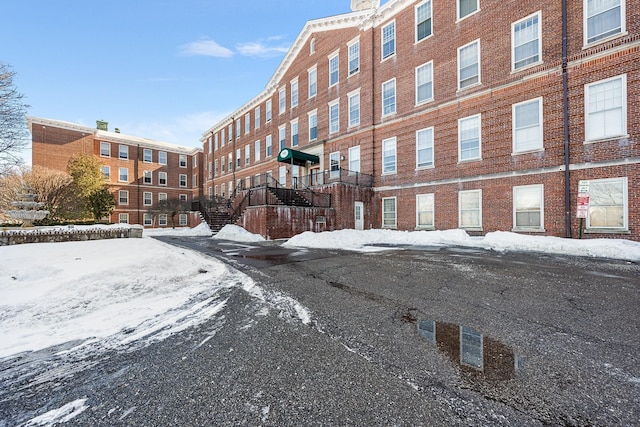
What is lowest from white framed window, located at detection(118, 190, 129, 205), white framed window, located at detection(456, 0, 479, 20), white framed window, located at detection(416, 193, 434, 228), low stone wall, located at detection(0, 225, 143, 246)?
low stone wall, located at detection(0, 225, 143, 246)

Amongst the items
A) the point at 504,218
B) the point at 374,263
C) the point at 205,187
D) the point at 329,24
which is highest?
the point at 329,24

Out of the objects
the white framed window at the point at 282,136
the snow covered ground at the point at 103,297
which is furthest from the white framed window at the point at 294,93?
the snow covered ground at the point at 103,297

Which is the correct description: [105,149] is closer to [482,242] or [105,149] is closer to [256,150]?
[256,150]

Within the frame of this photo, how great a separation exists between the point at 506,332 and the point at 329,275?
3753 mm

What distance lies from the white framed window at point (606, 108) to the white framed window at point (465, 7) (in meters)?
7.30

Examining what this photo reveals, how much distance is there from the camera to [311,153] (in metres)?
23.1

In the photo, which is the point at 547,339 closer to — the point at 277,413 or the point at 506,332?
the point at 506,332

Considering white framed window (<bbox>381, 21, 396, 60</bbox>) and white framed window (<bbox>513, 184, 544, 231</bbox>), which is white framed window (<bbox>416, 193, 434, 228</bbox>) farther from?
white framed window (<bbox>381, 21, 396, 60</bbox>)

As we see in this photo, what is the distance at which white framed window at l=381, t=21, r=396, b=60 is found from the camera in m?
18.0

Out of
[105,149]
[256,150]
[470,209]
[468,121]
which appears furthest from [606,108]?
[105,149]

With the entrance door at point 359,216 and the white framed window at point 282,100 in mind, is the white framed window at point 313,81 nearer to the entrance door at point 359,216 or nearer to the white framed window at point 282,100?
the white framed window at point 282,100

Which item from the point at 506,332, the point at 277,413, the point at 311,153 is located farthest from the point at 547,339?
the point at 311,153

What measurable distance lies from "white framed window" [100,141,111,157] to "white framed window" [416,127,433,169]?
4163cm

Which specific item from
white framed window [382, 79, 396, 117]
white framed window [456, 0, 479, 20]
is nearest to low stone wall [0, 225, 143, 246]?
white framed window [382, 79, 396, 117]
